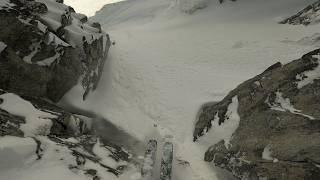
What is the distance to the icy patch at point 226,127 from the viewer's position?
7411 mm

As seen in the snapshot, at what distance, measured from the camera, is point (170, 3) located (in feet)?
83.9

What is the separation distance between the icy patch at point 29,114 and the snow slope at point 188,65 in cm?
130

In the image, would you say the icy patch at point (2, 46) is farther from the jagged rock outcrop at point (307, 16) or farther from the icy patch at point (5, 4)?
the jagged rock outcrop at point (307, 16)

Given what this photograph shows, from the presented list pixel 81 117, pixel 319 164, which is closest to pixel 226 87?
pixel 81 117

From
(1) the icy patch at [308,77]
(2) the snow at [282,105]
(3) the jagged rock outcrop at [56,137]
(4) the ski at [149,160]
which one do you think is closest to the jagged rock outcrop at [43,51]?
(3) the jagged rock outcrop at [56,137]

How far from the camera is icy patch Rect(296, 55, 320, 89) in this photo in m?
7.06

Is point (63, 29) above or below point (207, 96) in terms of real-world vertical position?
above

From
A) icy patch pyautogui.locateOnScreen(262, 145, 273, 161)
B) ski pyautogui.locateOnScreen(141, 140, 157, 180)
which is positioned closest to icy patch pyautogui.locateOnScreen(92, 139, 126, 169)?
ski pyautogui.locateOnScreen(141, 140, 157, 180)

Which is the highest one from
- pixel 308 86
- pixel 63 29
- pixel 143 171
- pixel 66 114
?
pixel 63 29

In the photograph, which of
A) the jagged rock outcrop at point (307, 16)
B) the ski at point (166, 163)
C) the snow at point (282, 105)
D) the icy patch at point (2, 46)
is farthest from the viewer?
the jagged rock outcrop at point (307, 16)

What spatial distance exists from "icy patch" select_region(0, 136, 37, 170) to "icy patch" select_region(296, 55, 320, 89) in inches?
193

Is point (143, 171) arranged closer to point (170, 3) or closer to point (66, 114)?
point (66, 114)

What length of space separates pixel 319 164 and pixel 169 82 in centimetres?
587

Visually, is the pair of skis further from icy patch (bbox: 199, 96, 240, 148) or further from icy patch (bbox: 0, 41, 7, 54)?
icy patch (bbox: 0, 41, 7, 54)
